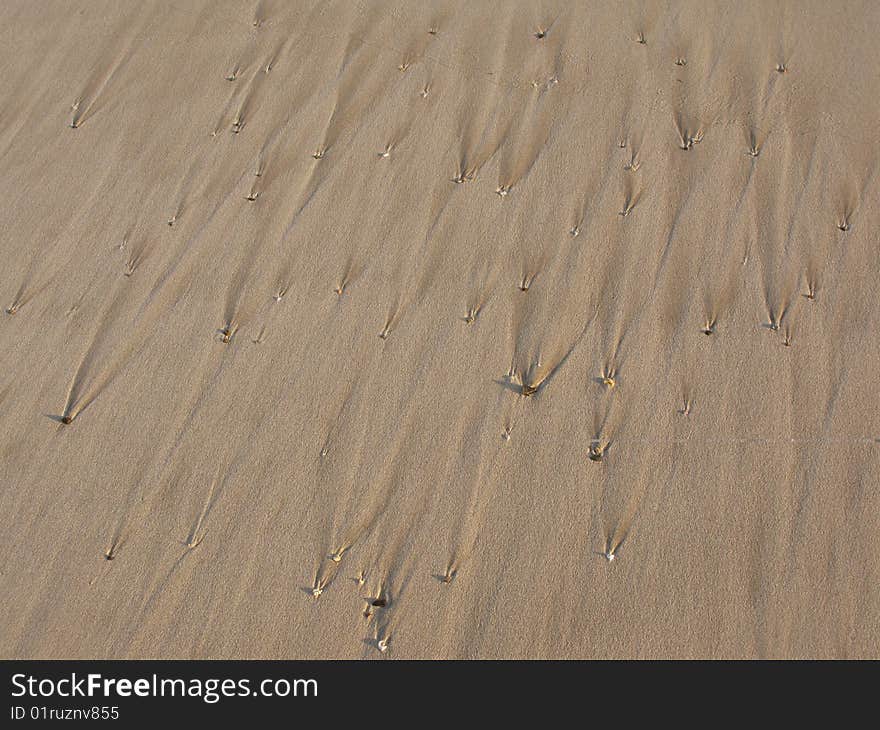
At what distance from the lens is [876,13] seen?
160 inches

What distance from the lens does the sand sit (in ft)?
8.47

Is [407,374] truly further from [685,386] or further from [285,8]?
[285,8]

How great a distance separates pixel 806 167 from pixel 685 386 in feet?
4.33

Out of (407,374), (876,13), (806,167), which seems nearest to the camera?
(407,374)

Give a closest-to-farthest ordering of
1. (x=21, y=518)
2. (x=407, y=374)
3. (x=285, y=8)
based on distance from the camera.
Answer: (x=21, y=518)
(x=407, y=374)
(x=285, y=8)

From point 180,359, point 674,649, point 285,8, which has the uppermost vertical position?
point 285,8

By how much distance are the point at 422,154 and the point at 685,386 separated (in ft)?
5.37

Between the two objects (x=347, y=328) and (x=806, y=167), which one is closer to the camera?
(x=347, y=328)

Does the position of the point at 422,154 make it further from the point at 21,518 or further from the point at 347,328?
the point at 21,518

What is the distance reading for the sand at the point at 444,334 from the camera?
258 cm

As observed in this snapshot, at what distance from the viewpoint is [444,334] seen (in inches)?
124

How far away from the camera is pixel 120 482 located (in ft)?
9.41
